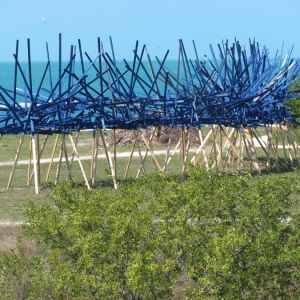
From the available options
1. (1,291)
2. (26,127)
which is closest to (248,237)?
(1,291)

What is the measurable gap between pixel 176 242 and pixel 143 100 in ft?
34.9

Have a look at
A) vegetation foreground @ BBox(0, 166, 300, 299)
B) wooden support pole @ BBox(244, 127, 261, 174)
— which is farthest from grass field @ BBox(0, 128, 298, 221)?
vegetation foreground @ BBox(0, 166, 300, 299)

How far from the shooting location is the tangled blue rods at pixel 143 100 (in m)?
18.7

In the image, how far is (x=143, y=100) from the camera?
64.1 feet

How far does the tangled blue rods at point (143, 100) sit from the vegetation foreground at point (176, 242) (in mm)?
8810

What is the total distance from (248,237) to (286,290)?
4.21 ft

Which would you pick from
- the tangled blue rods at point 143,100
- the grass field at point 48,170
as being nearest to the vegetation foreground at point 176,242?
the grass field at point 48,170

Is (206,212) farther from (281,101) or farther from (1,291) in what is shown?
(281,101)

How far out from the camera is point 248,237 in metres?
9.30

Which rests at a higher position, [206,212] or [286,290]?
[206,212]

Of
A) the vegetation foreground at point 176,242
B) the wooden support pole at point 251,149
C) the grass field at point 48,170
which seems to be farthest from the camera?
the wooden support pole at point 251,149

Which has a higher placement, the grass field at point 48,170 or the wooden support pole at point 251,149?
the wooden support pole at point 251,149

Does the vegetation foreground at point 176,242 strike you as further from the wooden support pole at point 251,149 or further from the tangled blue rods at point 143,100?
the wooden support pole at point 251,149

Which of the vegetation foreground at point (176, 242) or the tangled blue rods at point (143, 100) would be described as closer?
the vegetation foreground at point (176, 242)
